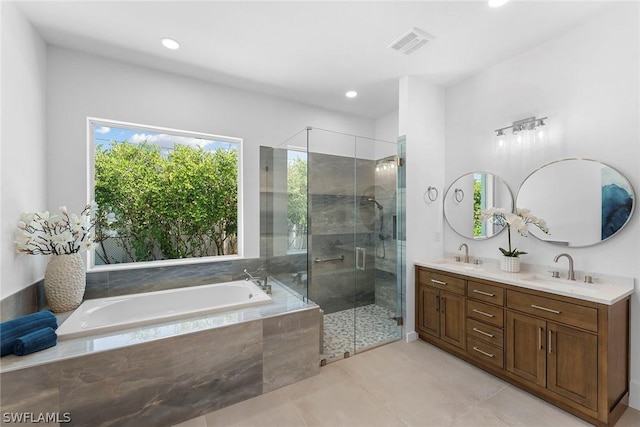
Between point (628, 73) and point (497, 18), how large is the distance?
3.35 ft

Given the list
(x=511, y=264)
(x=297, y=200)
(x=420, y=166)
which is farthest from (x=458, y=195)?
(x=297, y=200)

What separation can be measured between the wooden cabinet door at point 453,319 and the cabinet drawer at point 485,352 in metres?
0.07

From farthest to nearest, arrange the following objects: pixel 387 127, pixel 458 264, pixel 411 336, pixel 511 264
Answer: pixel 387 127
pixel 411 336
pixel 458 264
pixel 511 264

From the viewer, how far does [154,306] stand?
104 inches

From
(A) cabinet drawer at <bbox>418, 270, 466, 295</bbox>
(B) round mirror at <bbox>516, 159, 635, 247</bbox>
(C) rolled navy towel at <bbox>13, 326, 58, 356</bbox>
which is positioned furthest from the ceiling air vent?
(C) rolled navy towel at <bbox>13, 326, 58, 356</bbox>

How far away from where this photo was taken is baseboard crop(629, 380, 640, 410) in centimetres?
189

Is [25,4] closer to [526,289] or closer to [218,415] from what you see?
[218,415]

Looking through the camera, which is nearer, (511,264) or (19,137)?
(19,137)

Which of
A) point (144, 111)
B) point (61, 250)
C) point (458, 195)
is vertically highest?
point (144, 111)

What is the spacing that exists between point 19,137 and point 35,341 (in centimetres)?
145

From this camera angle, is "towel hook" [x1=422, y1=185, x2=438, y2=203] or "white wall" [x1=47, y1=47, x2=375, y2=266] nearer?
"white wall" [x1=47, y1=47, x2=375, y2=266]

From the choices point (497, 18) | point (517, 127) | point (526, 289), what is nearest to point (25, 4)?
point (497, 18)

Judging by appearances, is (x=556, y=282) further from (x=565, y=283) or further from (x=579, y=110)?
(x=579, y=110)

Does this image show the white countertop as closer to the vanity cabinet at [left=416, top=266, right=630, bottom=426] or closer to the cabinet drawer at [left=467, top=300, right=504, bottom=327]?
the vanity cabinet at [left=416, top=266, right=630, bottom=426]
